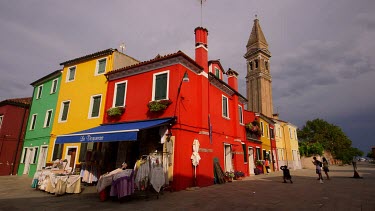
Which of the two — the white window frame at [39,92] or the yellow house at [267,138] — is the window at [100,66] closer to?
the white window frame at [39,92]

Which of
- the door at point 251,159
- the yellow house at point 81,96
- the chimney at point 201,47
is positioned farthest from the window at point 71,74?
the door at point 251,159

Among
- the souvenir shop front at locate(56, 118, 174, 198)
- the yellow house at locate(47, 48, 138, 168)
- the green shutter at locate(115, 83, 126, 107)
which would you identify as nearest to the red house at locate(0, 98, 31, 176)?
the yellow house at locate(47, 48, 138, 168)

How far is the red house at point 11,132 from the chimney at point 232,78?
70.2ft

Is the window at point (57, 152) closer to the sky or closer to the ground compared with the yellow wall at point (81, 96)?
closer to the ground

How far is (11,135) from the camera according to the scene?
21.0 meters

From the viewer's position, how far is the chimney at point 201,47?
13898mm

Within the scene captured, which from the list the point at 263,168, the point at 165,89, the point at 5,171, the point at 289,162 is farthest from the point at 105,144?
the point at 289,162

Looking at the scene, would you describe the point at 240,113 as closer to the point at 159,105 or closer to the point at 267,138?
the point at 267,138

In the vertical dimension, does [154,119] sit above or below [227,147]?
above

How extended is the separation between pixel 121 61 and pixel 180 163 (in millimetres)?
10135

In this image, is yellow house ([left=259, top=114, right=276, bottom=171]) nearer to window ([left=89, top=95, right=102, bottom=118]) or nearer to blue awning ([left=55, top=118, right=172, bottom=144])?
blue awning ([left=55, top=118, right=172, bottom=144])

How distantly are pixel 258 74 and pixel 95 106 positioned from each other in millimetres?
48432

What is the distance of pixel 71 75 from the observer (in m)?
18.4

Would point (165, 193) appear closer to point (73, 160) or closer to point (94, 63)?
point (73, 160)
